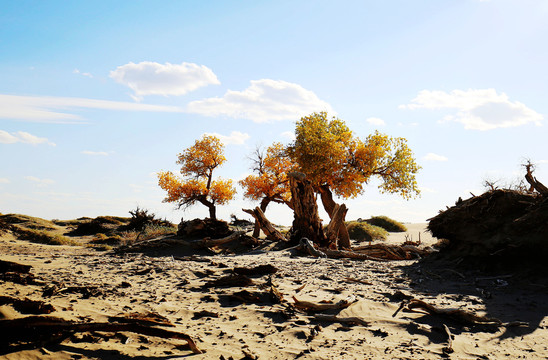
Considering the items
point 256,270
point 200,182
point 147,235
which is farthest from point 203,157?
point 256,270

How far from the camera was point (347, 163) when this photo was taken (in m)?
22.5

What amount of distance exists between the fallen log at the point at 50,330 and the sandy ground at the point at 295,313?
10cm

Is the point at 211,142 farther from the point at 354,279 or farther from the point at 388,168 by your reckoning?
the point at 354,279

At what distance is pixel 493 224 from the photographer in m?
9.15

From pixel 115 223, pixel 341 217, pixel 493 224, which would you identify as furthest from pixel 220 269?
pixel 115 223

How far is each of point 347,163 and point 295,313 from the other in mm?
17815

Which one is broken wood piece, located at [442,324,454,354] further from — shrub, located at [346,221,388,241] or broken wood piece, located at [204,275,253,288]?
shrub, located at [346,221,388,241]

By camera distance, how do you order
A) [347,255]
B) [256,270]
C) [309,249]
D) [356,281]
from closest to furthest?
1. [356,281]
2. [256,270]
3. [347,255]
4. [309,249]

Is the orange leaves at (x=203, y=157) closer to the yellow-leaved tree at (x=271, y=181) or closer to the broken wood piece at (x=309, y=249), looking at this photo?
the yellow-leaved tree at (x=271, y=181)

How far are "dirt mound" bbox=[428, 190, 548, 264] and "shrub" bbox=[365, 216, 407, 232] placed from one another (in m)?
25.7

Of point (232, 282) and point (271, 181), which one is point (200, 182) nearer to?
point (271, 181)

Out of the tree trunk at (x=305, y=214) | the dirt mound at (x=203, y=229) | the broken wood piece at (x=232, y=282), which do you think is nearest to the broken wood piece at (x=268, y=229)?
the tree trunk at (x=305, y=214)

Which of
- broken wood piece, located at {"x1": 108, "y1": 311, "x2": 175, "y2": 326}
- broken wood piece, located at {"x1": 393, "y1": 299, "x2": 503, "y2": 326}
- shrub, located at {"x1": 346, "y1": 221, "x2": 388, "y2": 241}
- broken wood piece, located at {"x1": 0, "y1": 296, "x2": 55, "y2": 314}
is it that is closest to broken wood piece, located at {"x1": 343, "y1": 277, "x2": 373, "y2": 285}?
broken wood piece, located at {"x1": 393, "y1": 299, "x2": 503, "y2": 326}

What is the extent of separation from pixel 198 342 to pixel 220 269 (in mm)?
4077
